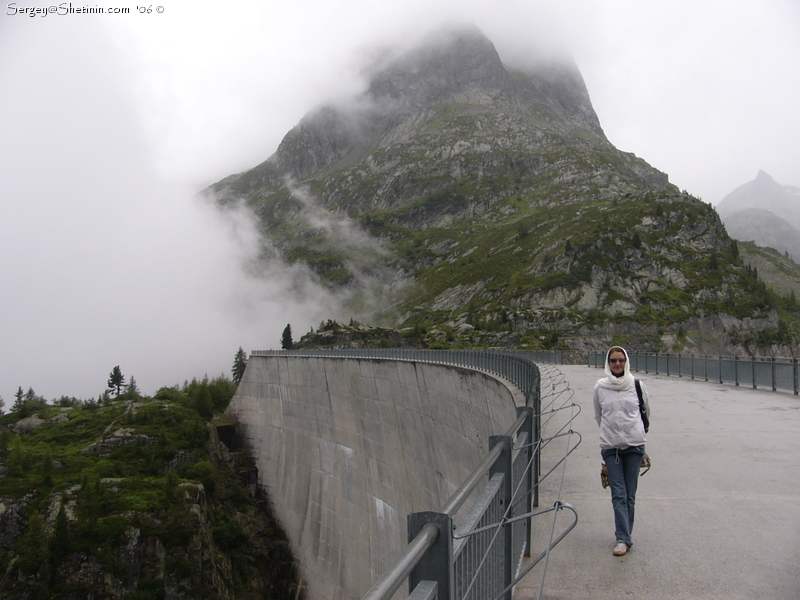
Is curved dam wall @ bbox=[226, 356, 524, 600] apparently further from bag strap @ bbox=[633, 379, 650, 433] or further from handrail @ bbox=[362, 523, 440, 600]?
handrail @ bbox=[362, 523, 440, 600]

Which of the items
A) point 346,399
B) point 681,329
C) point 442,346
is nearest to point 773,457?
point 346,399

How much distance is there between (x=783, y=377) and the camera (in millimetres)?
20109

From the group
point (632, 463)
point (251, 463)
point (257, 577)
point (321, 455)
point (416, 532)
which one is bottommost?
point (257, 577)

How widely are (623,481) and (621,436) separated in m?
0.45

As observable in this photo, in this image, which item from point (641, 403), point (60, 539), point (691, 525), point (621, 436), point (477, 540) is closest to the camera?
point (477, 540)

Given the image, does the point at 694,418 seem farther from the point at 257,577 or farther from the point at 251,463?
the point at 251,463

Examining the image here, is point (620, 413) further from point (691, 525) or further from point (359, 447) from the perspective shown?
point (359, 447)

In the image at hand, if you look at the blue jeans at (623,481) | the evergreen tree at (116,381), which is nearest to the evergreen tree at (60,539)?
the blue jeans at (623,481)

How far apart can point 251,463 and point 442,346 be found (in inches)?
1574

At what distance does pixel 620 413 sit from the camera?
5.38 meters

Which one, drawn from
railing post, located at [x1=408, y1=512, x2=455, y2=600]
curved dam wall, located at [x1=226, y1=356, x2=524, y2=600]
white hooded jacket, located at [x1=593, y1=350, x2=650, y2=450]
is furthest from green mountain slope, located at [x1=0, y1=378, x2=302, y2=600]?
railing post, located at [x1=408, y1=512, x2=455, y2=600]

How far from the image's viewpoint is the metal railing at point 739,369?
19844 mm

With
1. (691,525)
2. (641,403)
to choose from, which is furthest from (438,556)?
(691,525)

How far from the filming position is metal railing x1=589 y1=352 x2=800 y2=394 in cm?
1984
